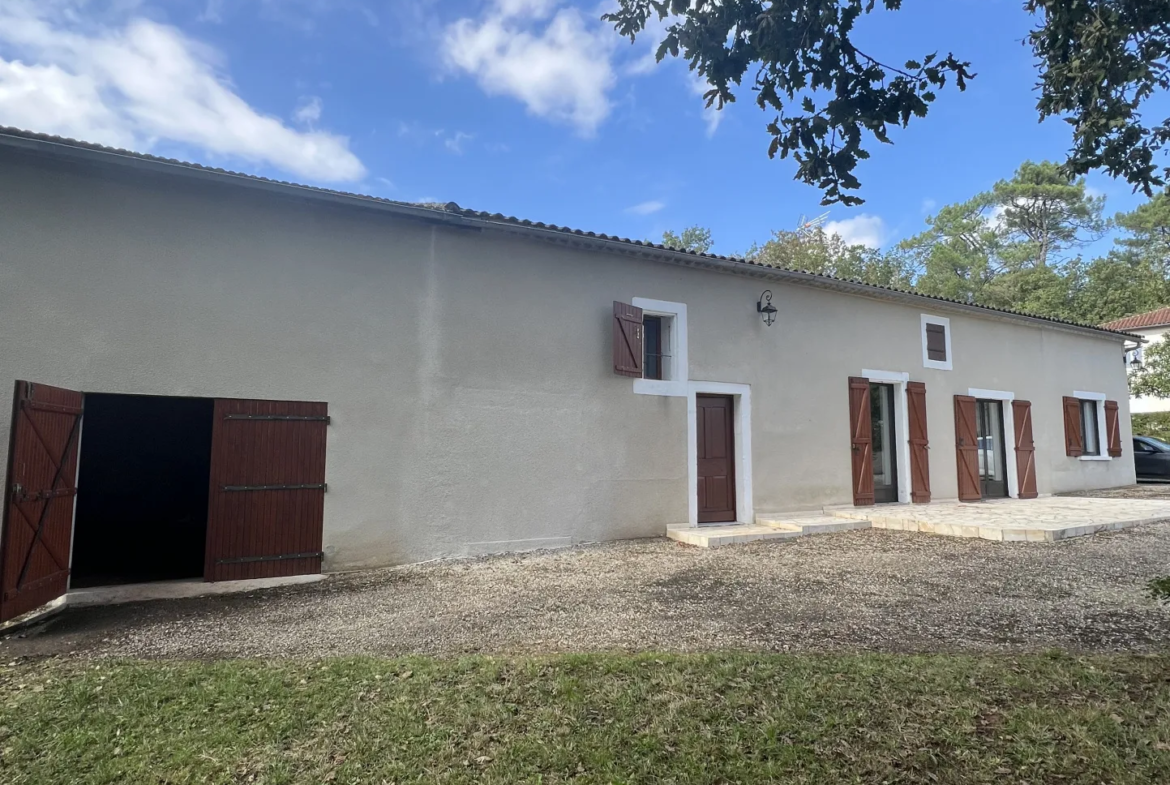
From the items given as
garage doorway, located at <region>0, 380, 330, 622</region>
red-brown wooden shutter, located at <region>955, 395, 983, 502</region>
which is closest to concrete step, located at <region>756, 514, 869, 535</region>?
red-brown wooden shutter, located at <region>955, 395, 983, 502</region>

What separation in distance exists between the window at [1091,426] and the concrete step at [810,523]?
878cm

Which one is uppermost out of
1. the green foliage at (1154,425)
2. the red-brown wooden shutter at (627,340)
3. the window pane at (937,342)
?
the window pane at (937,342)

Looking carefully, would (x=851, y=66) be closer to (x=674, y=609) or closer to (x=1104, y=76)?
(x=1104, y=76)

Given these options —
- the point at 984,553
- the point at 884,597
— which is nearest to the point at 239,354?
the point at 884,597

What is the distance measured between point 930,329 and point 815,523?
4975mm

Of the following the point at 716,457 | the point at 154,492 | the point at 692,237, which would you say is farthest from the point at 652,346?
the point at 692,237

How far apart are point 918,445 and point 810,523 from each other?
3.46 meters

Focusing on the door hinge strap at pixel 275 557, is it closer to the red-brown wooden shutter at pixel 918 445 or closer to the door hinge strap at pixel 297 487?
the door hinge strap at pixel 297 487

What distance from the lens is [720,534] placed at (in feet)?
25.2

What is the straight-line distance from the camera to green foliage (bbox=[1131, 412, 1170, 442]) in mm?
19609

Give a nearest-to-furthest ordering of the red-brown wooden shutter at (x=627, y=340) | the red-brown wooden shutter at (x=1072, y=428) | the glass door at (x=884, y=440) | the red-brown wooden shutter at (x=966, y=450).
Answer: the red-brown wooden shutter at (x=627, y=340), the glass door at (x=884, y=440), the red-brown wooden shutter at (x=966, y=450), the red-brown wooden shutter at (x=1072, y=428)

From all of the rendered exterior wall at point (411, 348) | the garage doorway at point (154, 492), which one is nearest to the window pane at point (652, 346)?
the rendered exterior wall at point (411, 348)

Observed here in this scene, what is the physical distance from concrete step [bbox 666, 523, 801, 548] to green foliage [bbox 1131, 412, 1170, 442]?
738 inches

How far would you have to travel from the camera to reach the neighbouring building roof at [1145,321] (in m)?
23.2
